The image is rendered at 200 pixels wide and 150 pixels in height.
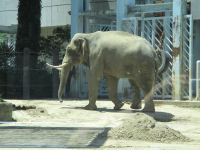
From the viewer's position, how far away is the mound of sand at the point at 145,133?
5645 millimetres

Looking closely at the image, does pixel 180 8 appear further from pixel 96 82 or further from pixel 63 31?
pixel 63 31

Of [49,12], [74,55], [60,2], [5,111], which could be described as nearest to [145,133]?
[5,111]

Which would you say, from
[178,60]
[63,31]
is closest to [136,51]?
[178,60]

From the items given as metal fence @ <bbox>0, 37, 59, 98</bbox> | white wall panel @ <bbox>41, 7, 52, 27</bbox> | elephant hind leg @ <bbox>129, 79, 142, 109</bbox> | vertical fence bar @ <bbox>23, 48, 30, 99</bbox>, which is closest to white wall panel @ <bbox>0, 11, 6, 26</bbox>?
white wall panel @ <bbox>41, 7, 52, 27</bbox>

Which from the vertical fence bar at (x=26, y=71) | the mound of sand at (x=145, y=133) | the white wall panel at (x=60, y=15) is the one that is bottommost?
the mound of sand at (x=145, y=133)

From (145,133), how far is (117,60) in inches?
121

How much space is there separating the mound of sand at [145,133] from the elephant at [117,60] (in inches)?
87.6

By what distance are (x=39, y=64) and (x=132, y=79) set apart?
516 cm

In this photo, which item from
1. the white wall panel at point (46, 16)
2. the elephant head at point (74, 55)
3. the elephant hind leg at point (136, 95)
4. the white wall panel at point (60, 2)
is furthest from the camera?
the white wall panel at point (46, 16)

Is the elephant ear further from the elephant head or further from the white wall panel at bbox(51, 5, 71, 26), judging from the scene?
the white wall panel at bbox(51, 5, 71, 26)

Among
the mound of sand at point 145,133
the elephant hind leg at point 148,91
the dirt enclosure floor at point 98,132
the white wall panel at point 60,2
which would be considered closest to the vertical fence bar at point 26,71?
the dirt enclosure floor at point 98,132

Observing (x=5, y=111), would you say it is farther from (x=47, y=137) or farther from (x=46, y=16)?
(x=46, y=16)

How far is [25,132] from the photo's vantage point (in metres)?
6.20

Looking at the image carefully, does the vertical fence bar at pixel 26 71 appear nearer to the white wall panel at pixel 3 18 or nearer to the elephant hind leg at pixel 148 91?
the elephant hind leg at pixel 148 91
